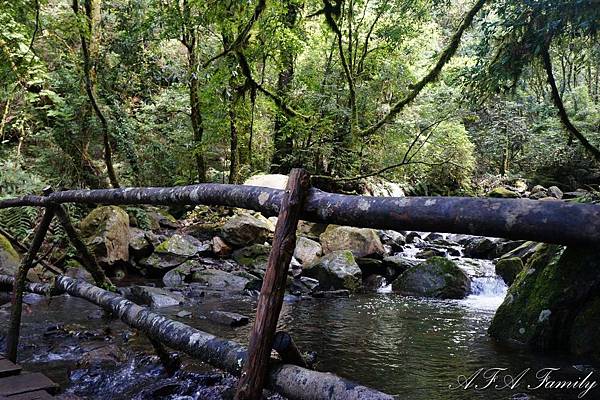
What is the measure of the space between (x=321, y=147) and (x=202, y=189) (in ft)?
46.2

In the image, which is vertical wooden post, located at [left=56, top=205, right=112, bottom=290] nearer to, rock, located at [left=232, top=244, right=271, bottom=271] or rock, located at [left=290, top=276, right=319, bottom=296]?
rock, located at [left=290, top=276, right=319, bottom=296]

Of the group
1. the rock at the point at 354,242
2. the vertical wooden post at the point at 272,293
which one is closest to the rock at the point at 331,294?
the rock at the point at 354,242

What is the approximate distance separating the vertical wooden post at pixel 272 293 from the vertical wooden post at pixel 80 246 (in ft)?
8.72

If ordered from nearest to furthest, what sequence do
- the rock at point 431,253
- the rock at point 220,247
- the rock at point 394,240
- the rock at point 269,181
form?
the rock at point 220,247 < the rock at point 431,253 < the rock at point 394,240 < the rock at point 269,181

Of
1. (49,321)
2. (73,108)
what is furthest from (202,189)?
(73,108)

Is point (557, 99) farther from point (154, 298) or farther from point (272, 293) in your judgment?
point (272, 293)

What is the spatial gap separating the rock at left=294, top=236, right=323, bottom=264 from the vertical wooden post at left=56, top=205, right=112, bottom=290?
7.43 m

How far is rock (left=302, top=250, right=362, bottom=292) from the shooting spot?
10.5 meters

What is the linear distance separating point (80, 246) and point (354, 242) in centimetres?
893

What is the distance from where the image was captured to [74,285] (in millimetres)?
3793

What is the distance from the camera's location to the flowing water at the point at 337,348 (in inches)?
171

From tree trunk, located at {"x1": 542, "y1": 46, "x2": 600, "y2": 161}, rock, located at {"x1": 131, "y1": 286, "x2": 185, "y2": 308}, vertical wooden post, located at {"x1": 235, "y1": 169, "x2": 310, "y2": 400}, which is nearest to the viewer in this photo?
vertical wooden post, located at {"x1": 235, "y1": 169, "x2": 310, "y2": 400}

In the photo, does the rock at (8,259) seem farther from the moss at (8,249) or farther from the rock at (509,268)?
the rock at (509,268)

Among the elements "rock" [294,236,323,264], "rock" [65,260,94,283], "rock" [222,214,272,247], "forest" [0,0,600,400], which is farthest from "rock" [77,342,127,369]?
"rock" [222,214,272,247]
